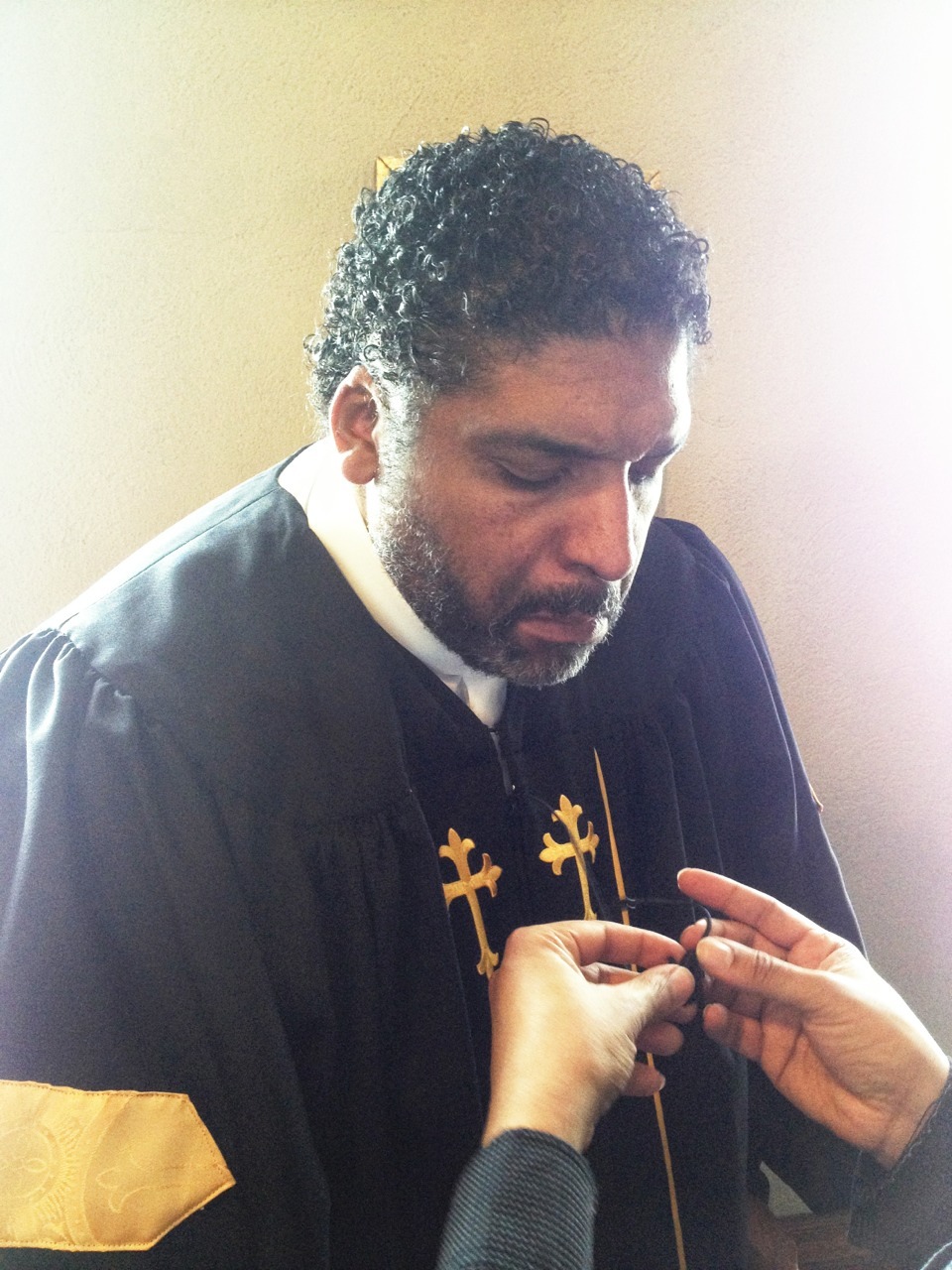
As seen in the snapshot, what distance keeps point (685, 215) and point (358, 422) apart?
0.86m

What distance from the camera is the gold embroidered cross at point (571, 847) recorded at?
46.6 inches

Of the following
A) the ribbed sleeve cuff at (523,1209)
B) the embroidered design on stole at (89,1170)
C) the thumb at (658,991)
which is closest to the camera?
the ribbed sleeve cuff at (523,1209)

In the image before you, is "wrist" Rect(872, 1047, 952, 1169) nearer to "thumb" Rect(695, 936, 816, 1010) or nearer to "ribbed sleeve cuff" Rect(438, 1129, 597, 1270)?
"thumb" Rect(695, 936, 816, 1010)

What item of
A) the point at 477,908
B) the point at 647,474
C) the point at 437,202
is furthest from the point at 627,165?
the point at 477,908

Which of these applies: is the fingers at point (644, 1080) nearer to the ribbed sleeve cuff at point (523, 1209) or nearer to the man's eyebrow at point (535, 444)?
the ribbed sleeve cuff at point (523, 1209)

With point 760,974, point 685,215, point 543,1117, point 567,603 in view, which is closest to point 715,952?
point 760,974

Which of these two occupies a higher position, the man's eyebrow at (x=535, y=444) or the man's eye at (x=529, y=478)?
the man's eyebrow at (x=535, y=444)

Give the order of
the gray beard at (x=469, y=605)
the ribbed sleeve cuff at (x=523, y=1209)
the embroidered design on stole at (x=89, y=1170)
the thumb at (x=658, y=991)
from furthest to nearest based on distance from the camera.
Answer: the gray beard at (x=469, y=605)
the thumb at (x=658, y=991)
the embroidered design on stole at (x=89, y=1170)
the ribbed sleeve cuff at (x=523, y=1209)

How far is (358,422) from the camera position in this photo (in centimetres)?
116

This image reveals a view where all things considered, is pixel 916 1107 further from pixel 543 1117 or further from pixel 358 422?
pixel 358 422

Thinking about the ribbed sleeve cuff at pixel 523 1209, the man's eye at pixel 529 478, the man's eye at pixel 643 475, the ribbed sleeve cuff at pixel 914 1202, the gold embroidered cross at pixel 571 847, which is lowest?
the ribbed sleeve cuff at pixel 914 1202

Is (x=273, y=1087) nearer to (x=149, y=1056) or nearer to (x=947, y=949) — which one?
(x=149, y=1056)

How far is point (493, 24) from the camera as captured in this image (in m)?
1.51

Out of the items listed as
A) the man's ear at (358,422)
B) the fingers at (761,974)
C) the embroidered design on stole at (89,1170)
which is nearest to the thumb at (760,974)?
the fingers at (761,974)
